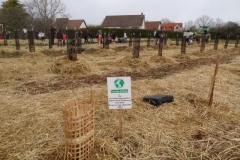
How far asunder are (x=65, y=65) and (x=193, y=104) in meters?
4.74

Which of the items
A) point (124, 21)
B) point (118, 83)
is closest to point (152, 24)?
point (124, 21)

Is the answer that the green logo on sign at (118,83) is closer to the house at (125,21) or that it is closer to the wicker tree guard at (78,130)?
the wicker tree guard at (78,130)

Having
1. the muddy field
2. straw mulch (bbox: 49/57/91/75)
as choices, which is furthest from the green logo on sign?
straw mulch (bbox: 49/57/91/75)

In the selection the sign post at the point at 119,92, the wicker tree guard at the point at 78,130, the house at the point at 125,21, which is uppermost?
the house at the point at 125,21

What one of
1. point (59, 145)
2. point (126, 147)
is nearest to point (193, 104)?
point (126, 147)

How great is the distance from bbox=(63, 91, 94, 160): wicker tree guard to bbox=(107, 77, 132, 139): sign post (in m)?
0.32

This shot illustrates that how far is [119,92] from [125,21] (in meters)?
63.4

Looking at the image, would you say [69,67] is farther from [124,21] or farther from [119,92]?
[124,21]

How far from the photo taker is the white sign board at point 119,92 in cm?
281

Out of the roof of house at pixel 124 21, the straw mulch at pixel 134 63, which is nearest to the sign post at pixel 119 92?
the straw mulch at pixel 134 63

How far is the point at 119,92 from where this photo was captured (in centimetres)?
284

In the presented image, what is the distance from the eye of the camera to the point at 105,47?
54.0 feet

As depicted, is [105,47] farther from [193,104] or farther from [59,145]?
[59,145]

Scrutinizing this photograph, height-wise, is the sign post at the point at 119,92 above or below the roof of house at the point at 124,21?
below
